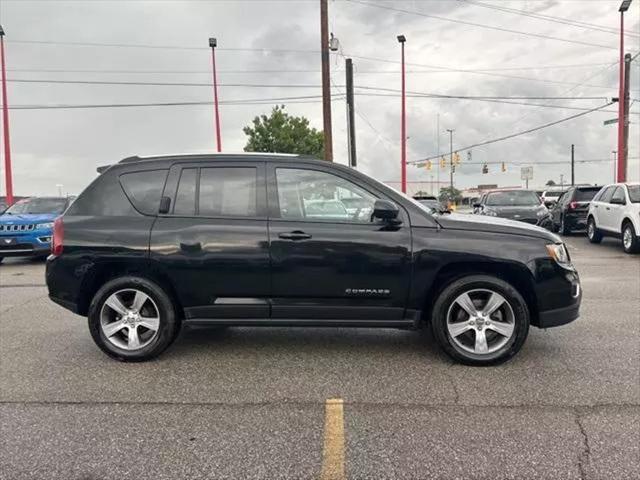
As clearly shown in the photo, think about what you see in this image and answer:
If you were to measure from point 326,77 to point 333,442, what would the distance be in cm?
1756

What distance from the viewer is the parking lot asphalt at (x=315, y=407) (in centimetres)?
303

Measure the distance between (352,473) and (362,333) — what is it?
2704 mm

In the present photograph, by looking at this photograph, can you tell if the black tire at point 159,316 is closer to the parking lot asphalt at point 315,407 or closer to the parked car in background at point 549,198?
the parking lot asphalt at point 315,407

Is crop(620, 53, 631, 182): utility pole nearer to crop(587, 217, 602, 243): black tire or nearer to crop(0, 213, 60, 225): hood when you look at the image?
crop(587, 217, 602, 243): black tire

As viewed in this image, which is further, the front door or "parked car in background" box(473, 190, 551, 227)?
"parked car in background" box(473, 190, 551, 227)

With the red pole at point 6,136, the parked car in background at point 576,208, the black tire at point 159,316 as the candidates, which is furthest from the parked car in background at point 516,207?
the red pole at point 6,136

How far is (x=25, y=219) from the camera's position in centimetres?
1198

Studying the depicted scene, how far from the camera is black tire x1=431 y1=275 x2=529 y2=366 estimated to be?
14.6 ft

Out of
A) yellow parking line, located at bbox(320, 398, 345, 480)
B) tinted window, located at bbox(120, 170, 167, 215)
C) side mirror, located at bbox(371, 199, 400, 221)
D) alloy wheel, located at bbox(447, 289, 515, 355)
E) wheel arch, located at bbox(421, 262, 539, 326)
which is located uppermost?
tinted window, located at bbox(120, 170, 167, 215)

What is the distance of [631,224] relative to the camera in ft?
39.4

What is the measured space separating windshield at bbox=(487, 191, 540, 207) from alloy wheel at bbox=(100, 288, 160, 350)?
13.0 m

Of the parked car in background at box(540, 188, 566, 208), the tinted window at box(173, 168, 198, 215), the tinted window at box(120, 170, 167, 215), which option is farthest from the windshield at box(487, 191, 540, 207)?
the tinted window at box(120, 170, 167, 215)

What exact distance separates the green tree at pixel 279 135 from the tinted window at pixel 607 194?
26912 millimetres

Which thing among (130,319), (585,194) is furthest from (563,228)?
(130,319)
